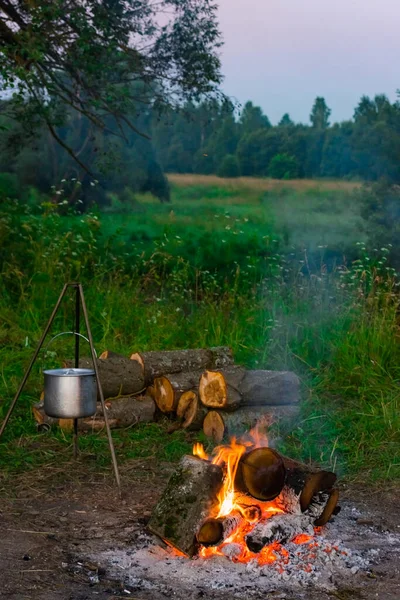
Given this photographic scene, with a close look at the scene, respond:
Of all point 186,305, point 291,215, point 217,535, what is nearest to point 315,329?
point 186,305

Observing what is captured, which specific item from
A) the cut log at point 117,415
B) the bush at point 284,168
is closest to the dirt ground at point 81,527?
the cut log at point 117,415

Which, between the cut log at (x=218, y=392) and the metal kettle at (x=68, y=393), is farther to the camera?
the cut log at (x=218, y=392)

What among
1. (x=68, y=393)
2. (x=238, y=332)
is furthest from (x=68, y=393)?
(x=238, y=332)

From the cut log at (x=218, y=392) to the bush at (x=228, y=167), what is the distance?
9607 mm

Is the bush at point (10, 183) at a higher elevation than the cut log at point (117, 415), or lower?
higher

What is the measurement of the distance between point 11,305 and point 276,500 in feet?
16.1

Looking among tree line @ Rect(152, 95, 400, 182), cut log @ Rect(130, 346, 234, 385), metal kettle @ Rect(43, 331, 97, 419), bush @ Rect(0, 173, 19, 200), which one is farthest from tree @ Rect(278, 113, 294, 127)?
metal kettle @ Rect(43, 331, 97, 419)

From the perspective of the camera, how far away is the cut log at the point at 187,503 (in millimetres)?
3305

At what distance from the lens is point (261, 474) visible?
346 centimetres

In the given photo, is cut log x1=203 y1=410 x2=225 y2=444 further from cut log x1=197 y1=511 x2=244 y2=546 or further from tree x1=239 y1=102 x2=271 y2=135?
tree x1=239 y1=102 x2=271 y2=135

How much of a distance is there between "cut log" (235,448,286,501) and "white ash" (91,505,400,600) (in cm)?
26

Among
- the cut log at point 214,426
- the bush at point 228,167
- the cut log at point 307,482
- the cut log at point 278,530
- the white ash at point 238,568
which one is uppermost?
the bush at point 228,167

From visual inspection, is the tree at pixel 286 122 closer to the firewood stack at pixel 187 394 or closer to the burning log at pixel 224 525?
the firewood stack at pixel 187 394

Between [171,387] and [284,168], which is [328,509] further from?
[284,168]
